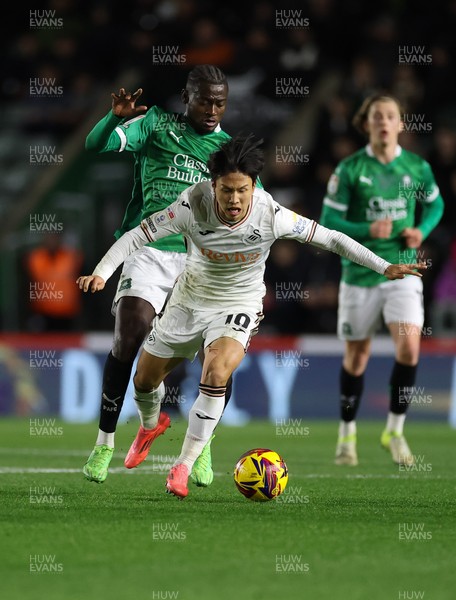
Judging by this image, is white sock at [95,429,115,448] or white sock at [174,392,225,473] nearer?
white sock at [174,392,225,473]

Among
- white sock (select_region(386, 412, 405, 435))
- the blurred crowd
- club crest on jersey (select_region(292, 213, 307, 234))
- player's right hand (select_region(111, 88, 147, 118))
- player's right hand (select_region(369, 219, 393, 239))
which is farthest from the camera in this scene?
the blurred crowd

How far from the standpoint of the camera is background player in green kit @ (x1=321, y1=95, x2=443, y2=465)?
30.2ft

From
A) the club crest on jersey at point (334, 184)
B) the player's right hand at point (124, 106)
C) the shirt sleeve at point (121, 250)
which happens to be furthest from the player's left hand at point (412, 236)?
the shirt sleeve at point (121, 250)

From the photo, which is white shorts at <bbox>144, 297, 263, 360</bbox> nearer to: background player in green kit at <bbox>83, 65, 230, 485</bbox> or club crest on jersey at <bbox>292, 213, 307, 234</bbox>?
background player in green kit at <bbox>83, 65, 230, 485</bbox>

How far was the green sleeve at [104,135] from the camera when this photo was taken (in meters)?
7.22

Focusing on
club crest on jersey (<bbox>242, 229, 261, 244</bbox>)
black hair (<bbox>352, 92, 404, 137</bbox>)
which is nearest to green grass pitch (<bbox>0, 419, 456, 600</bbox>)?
club crest on jersey (<bbox>242, 229, 261, 244</bbox>)

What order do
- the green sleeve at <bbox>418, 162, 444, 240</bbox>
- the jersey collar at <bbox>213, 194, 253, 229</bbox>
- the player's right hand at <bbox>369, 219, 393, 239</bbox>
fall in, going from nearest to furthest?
the jersey collar at <bbox>213, 194, 253, 229</bbox> → the player's right hand at <bbox>369, 219, 393, 239</bbox> → the green sleeve at <bbox>418, 162, 444, 240</bbox>

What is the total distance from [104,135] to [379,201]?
287cm

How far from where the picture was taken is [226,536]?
5379mm

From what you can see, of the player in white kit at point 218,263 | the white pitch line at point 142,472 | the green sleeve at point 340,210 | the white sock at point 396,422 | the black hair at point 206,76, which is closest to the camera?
the player in white kit at point 218,263

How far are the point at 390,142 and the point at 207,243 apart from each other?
312cm

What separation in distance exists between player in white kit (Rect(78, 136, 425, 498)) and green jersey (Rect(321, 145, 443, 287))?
2365mm

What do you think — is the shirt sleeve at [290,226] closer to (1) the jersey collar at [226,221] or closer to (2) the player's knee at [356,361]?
(1) the jersey collar at [226,221]

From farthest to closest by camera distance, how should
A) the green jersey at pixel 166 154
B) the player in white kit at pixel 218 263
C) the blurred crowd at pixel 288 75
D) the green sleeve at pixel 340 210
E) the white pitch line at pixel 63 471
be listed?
the blurred crowd at pixel 288 75, the green sleeve at pixel 340 210, the white pitch line at pixel 63 471, the green jersey at pixel 166 154, the player in white kit at pixel 218 263
